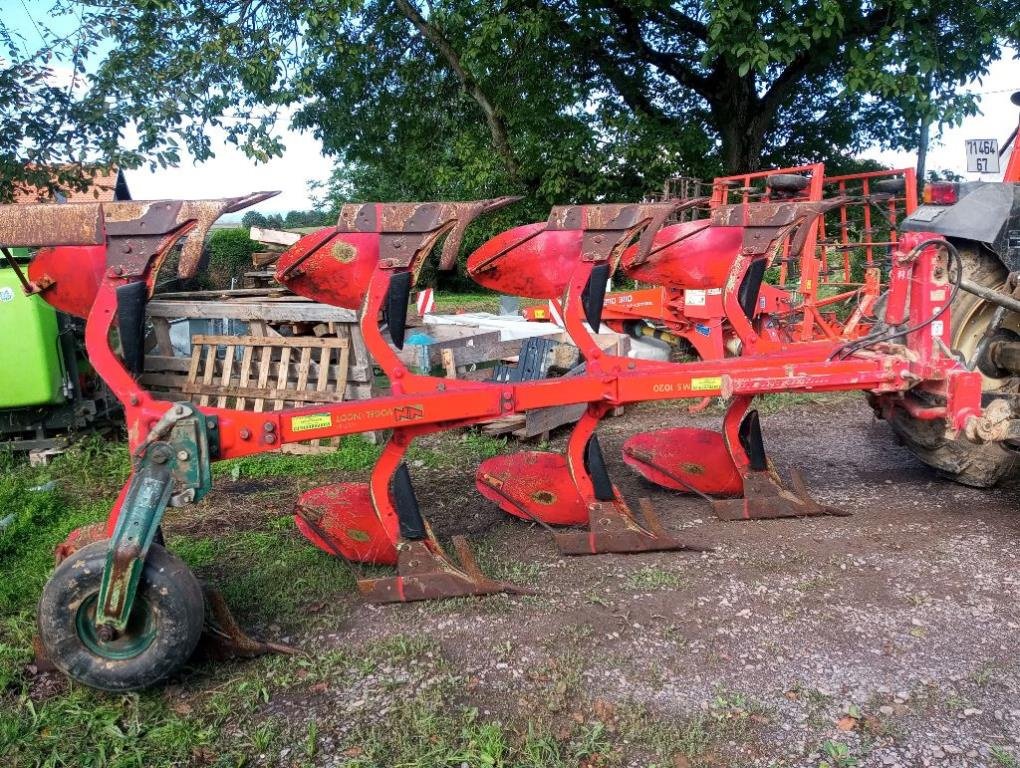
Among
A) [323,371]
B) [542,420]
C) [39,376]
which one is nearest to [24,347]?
[39,376]

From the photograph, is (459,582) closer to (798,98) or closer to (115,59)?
(115,59)

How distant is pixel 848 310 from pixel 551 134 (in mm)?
5730

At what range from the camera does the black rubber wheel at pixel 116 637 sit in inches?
108

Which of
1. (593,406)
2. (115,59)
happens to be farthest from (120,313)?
(115,59)

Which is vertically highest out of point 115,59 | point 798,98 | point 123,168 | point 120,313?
point 798,98

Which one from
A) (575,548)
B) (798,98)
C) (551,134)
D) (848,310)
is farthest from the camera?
(798,98)

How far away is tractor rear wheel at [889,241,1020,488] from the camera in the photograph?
14.3 feet

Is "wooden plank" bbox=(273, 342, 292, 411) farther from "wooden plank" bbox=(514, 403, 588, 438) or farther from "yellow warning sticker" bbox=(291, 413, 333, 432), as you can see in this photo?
"yellow warning sticker" bbox=(291, 413, 333, 432)

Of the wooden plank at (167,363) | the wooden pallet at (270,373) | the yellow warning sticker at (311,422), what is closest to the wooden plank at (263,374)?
the wooden pallet at (270,373)

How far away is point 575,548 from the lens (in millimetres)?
3969

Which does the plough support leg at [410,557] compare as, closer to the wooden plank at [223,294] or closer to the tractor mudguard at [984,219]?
the tractor mudguard at [984,219]

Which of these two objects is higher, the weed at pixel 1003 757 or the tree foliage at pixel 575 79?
the tree foliage at pixel 575 79

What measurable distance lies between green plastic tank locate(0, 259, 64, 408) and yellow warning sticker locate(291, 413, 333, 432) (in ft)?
9.74

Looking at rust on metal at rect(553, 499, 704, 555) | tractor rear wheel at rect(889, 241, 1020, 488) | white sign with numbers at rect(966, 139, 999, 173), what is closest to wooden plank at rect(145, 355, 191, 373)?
rust on metal at rect(553, 499, 704, 555)
